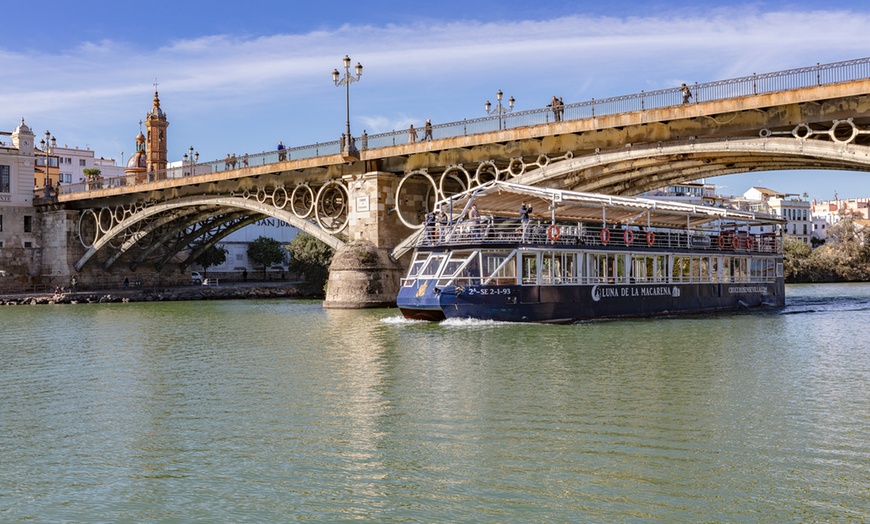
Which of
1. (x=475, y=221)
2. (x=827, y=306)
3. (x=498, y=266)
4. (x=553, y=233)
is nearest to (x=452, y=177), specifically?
(x=475, y=221)

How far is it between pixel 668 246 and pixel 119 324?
22886mm

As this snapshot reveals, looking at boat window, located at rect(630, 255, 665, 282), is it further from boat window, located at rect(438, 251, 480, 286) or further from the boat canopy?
boat window, located at rect(438, 251, 480, 286)

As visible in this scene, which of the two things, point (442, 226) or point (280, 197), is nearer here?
point (442, 226)

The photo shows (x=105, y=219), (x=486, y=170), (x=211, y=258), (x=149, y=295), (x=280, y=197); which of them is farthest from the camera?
(x=211, y=258)

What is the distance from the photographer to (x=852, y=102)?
3180 centimetres

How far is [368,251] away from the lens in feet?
159

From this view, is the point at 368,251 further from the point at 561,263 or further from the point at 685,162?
the point at 685,162

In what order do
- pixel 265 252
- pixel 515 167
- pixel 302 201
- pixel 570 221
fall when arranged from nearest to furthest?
pixel 515 167
pixel 570 221
pixel 302 201
pixel 265 252

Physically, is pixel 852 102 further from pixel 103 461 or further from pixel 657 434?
pixel 103 461

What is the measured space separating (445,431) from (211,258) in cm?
7701

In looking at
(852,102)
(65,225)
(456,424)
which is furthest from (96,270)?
(456,424)

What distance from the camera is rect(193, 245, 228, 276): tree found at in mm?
88688

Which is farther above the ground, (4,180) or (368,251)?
(4,180)

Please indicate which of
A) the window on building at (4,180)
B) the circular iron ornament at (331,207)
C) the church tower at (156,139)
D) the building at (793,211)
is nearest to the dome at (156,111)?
the church tower at (156,139)
